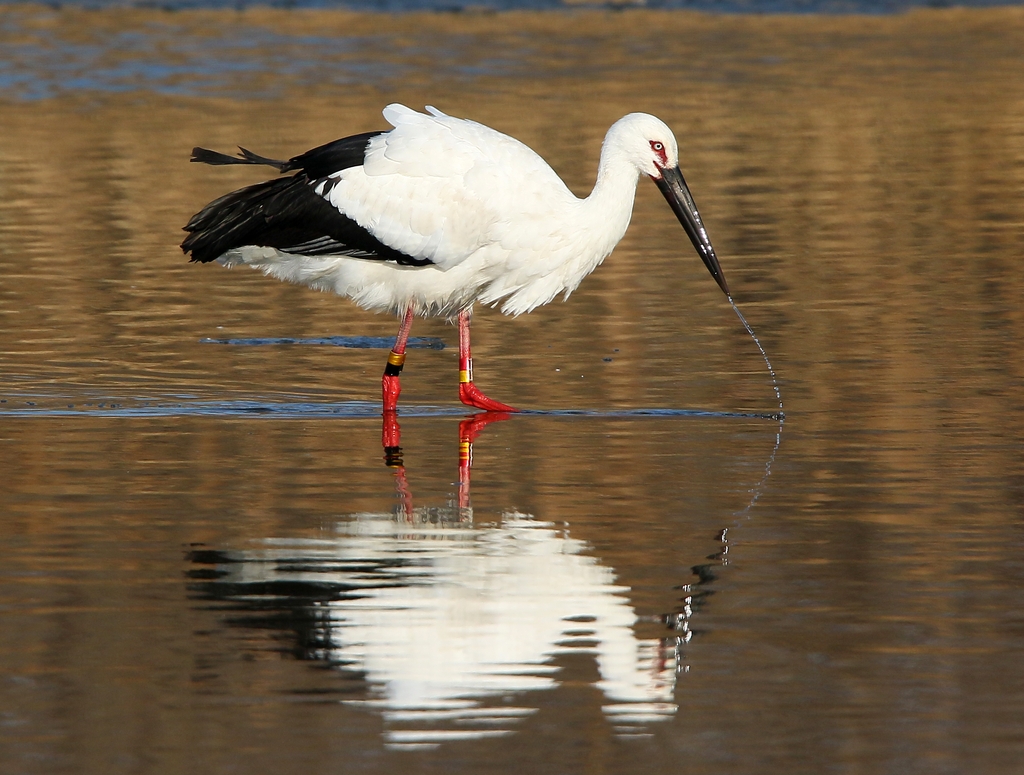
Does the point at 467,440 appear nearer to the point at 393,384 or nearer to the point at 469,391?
the point at 469,391

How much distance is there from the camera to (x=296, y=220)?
10.5m

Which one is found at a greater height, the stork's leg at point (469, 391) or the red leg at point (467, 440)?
the stork's leg at point (469, 391)

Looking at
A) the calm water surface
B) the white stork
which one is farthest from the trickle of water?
the white stork

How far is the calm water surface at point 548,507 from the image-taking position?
585 centimetres

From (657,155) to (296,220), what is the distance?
73.9 inches

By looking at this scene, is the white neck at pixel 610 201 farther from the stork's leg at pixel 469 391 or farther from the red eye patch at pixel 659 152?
the stork's leg at pixel 469 391

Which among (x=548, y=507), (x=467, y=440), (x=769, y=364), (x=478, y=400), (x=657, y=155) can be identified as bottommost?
(x=548, y=507)

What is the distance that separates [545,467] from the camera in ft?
29.5

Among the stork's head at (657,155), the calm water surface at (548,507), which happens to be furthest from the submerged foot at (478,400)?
the stork's head at (657,155)

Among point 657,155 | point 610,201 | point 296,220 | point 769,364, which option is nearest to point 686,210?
point 657,155

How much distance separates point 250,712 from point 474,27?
1185 inches

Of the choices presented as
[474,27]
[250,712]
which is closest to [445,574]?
[250,712]

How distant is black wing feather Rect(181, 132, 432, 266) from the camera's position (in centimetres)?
1044

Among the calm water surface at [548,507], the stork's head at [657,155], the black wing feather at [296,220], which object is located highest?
the stork's head at [657,155]
